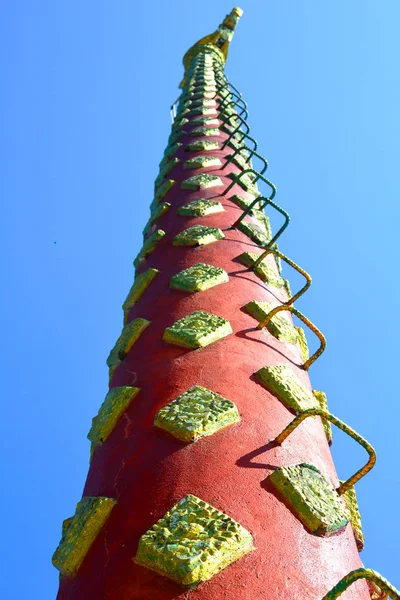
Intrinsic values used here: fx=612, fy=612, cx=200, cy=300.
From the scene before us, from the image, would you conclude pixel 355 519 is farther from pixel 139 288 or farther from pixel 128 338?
pixel 139 288

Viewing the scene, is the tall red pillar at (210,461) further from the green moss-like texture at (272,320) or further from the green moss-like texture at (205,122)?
the green moss-like texture at (205,122)

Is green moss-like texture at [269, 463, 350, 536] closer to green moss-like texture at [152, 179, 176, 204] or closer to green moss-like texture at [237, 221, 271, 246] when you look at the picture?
green moss-like texture at [237, 221, 271, 246]

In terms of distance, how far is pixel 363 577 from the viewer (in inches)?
45.8

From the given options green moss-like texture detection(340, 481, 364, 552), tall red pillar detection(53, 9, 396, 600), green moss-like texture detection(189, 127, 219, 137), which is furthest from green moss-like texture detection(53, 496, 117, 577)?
green moss-like texture detection(189, 127, 219, 137)

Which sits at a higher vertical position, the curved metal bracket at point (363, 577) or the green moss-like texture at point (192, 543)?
the curved metal bracket at point (363, 577)

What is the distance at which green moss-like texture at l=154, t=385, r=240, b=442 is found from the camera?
175 cm

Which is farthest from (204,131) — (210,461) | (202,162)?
(210,461)

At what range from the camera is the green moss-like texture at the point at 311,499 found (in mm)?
1577

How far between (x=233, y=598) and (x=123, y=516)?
0.45 meters

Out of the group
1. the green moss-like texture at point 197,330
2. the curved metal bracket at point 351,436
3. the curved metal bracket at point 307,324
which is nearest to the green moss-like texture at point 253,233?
the curved metal bracket at point 307,324

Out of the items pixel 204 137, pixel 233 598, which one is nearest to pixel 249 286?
pixel 233 598

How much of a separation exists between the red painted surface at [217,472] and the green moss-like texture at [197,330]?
33 mm

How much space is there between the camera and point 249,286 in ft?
9.25

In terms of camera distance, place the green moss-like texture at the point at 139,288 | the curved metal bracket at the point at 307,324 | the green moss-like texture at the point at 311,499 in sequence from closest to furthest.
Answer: the green moss-like texture at the point at 311,499, the curved metal bracket at the point at 307,324, the green moss-like texture at the point at 139,288
